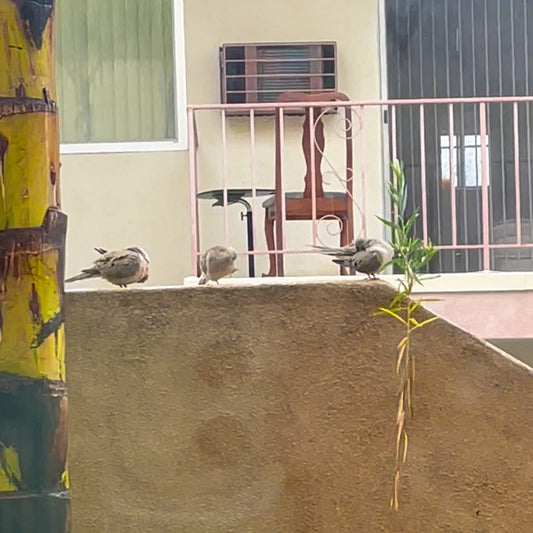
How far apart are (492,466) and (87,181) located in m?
3.57

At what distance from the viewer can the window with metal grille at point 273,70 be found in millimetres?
5996

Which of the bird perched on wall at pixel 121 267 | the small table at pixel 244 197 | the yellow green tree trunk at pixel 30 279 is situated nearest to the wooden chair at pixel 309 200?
the small table at pixel 244 197

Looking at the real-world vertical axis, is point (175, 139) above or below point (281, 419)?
above

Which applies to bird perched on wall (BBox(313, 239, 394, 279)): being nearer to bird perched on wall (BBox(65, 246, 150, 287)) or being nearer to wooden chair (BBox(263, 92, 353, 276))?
bird perched on wall (BBox(65, 246, 150, 287))

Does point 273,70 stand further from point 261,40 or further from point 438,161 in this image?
point 438,161

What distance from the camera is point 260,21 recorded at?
6133mm

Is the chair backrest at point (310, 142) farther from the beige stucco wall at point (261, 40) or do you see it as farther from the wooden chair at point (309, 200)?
the beige stucco wall at point (261, 40)

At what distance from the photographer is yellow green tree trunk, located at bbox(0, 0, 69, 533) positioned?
67.4 inches

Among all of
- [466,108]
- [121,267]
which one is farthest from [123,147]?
[121,267]

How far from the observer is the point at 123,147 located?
18.6 ft

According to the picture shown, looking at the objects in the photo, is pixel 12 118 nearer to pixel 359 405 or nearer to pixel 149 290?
pixel 149 290

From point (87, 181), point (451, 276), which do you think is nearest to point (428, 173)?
point (451, 276)

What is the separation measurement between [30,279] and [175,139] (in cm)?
402

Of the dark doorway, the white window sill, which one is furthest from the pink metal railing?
the white window sill
